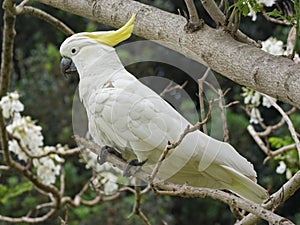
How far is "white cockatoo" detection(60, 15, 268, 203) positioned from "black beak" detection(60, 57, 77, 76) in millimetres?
28

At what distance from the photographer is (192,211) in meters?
3.52

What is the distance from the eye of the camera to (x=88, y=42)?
41.0 inches

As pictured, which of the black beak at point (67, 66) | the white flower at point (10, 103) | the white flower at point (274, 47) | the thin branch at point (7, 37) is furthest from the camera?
the white flower at point (10, 103)

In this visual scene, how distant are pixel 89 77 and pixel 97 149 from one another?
13 centimetres

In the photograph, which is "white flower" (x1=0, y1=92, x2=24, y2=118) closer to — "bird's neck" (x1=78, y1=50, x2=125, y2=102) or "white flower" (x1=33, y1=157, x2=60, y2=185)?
"white flower" (x1=33, y1=157, x2=60, y2=185)

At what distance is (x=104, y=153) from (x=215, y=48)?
0.31 metres

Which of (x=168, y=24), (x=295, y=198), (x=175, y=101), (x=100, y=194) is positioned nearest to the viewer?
(x=168, y=24)

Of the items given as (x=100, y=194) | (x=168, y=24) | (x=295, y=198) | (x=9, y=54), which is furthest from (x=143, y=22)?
(x=295, y=198)

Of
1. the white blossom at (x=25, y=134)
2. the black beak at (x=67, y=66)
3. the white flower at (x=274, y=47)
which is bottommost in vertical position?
the white blossom at (x=25, y=134)

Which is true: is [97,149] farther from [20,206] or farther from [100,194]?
[20,206]

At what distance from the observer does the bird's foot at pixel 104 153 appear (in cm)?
106

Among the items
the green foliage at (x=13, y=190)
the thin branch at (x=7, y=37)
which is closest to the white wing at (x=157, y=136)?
the thin branch at (x=7, y=37)

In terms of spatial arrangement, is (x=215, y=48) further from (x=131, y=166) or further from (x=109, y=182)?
(x=109, y=182)

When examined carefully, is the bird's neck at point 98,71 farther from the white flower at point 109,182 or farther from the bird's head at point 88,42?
the white flower at point 109,182
